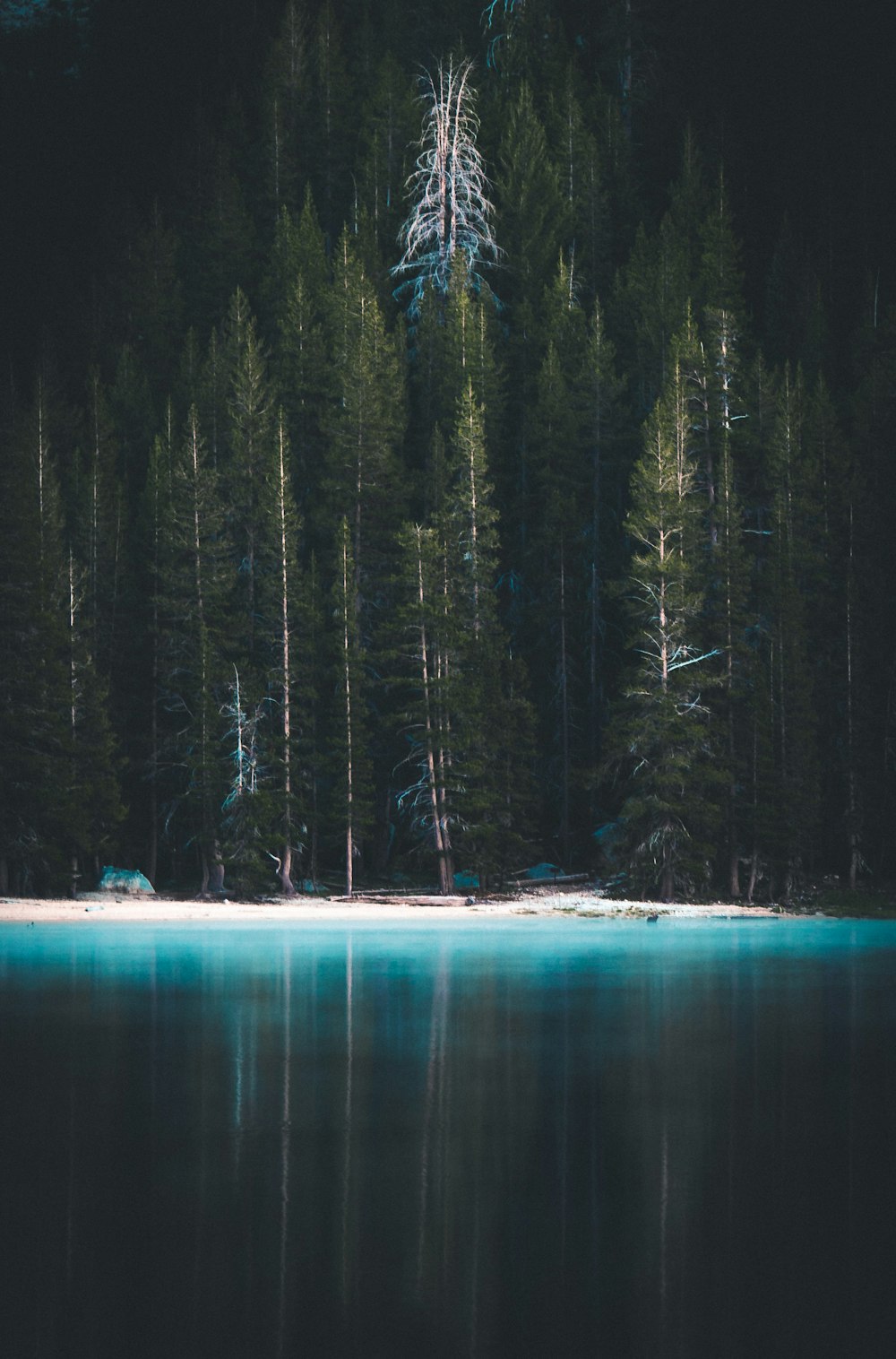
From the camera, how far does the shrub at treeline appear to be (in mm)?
44062

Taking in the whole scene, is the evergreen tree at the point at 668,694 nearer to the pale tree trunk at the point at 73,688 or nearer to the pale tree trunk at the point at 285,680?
the pale tree trunk at the point at 285,680

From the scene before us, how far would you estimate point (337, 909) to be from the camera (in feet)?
133

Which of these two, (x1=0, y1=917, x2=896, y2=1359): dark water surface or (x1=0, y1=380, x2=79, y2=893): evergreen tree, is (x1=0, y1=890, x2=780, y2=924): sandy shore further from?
(x1=0, y1=917, x2=896, y2=1359): dark water surface

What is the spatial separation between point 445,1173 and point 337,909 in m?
30.6

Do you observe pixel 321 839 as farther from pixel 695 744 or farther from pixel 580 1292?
pixel 580 1292

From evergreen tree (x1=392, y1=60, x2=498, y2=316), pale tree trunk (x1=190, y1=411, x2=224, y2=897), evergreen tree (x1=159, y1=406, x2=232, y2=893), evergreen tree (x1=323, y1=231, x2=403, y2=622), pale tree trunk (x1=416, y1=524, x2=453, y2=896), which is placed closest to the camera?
pale tree trunk (x1=416, y1=524, x2=453, y2=896)

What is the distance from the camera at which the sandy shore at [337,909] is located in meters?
38.1

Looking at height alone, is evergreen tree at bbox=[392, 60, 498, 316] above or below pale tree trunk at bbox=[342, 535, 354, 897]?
above

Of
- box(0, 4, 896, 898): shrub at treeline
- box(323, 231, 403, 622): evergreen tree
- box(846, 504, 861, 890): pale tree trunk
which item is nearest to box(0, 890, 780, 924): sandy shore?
box(0, 4, 896, 898): shrub at treeline

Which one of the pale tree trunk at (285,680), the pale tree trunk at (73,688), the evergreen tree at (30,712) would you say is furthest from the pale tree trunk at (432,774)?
the evergreen tree at (30,712)

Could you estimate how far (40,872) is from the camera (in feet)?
141

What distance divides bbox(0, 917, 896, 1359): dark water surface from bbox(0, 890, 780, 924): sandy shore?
1720 centimetres

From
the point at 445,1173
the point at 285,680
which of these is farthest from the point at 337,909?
the point at 445,1173

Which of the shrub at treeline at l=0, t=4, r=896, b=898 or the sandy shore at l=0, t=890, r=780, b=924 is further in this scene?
the shrub at treeline at l=0, t=4, r=896, b=898
